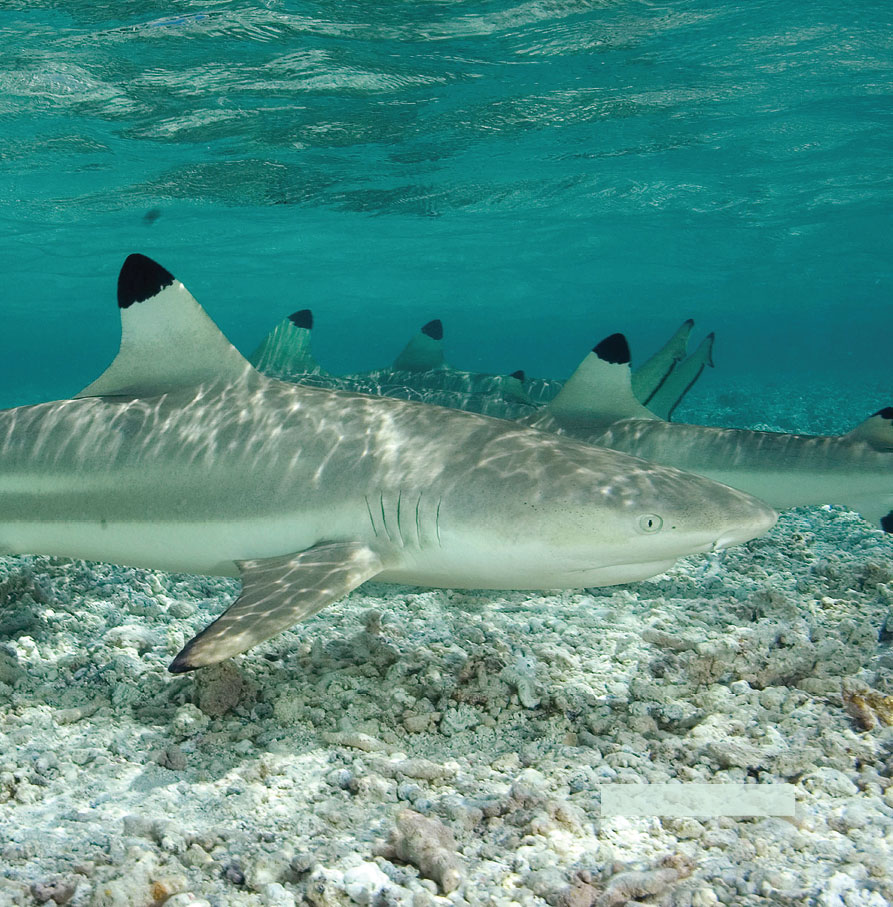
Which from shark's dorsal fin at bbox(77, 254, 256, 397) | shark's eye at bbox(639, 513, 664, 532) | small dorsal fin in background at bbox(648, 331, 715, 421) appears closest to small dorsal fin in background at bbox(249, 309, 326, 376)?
small dorsal fin in background at bbox(648, 331, 715, 421)

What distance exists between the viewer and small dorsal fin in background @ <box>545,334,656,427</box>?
6.25 m

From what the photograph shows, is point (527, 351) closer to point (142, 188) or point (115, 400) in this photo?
point (142, 188)

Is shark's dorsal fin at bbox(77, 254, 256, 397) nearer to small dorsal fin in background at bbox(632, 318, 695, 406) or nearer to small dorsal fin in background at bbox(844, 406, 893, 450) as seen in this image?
small dorsal fin in background at bbox(844, 406, 893, 450)

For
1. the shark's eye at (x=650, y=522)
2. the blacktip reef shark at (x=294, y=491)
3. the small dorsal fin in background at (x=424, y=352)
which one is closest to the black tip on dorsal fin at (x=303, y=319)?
the small dorsal fin in background at (x=424, y=352)

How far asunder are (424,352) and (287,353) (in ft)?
6.44

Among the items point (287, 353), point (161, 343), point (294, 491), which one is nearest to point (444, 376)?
point (287, 353)

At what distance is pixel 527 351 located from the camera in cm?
19950

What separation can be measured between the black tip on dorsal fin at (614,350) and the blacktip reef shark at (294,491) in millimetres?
2092

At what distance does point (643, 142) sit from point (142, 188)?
14254mm

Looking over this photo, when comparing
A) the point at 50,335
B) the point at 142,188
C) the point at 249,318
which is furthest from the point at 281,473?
the point at 50,335

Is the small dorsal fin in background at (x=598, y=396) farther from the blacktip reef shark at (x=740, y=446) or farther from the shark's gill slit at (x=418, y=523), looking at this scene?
the shark's gill slit at (x=418, y=523)

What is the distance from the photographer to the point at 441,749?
3186 millimetres

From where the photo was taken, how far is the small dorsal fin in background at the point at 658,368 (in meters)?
9.16

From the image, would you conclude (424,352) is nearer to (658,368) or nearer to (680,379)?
(658,368)
